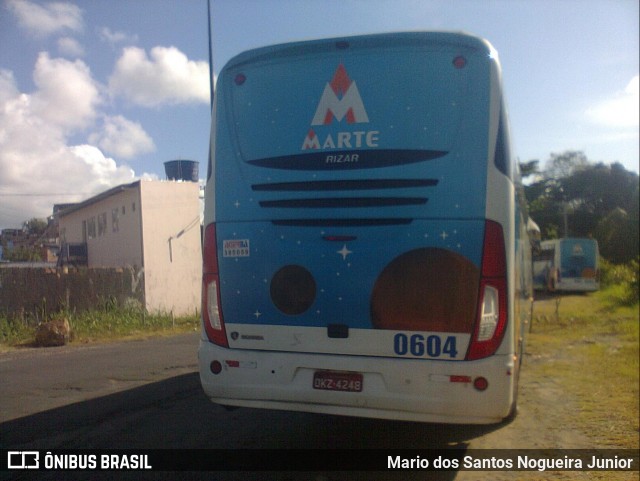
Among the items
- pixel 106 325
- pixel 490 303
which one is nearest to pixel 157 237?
pixel 106 325

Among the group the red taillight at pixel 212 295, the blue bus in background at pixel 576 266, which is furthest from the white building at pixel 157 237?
the blue bus in background at pixel 576 266

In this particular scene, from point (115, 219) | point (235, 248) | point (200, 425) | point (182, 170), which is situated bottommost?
point (200, 425)

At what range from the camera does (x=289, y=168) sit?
500cm

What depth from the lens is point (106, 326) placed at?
16.3 metres

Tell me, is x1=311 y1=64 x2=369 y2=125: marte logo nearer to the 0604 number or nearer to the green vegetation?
the 0604 number

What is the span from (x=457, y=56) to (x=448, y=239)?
140 centimetres

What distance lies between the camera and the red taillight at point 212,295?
5.18m

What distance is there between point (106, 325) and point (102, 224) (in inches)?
423

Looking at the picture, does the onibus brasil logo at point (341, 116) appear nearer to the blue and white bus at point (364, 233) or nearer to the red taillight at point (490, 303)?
the blue and white bus at point (364, 233)

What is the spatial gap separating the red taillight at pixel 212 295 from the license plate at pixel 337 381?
89 cm

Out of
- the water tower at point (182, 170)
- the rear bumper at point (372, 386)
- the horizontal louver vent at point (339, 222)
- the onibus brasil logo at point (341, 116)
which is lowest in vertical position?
the rear bumper at point (372, 386)

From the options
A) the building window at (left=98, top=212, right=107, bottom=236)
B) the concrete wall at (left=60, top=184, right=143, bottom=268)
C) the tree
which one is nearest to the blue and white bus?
the concrete wall at (left=60, top=184, right=143, bottom=268)

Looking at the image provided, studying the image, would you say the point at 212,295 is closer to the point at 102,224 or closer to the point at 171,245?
the point at 171,245

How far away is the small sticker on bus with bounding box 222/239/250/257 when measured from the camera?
5.09 metres
